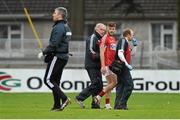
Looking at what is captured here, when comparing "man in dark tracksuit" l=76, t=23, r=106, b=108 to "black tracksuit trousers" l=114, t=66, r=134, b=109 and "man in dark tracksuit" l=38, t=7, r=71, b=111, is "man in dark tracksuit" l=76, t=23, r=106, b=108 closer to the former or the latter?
"black tracksuit trousers" l=114, t=66, r=134, b=109

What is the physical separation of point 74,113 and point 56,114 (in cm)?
46

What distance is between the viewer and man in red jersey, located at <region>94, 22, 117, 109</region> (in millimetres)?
16766

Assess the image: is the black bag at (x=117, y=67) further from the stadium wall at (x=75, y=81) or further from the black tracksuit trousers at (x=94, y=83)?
the stadium wall at (x=75, y=81)

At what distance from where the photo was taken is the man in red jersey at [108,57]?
55.0 feet

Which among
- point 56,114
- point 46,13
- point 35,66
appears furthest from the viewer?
point 46,13

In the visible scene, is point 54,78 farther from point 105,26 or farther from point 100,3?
point 100,3

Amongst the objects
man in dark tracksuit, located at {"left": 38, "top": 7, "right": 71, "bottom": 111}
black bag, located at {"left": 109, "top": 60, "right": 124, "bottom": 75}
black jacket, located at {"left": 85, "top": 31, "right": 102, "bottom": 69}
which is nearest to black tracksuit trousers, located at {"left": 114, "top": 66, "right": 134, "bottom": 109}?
black bag, located at {"left": 109, "top": 60, "right": 124, "bottom": 75}

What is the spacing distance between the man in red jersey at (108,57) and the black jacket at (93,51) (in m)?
0.28

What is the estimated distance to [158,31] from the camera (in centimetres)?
4803

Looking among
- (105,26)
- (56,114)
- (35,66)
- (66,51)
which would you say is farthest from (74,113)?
(35,66)

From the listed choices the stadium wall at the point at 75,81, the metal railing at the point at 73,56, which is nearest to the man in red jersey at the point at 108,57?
the stadium wall at the point at 75,81

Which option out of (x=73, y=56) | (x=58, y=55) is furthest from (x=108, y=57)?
(x=73, y=56)

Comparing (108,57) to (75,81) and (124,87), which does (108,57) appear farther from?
(75,81)

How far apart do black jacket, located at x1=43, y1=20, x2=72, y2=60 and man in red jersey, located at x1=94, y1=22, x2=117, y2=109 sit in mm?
1184
